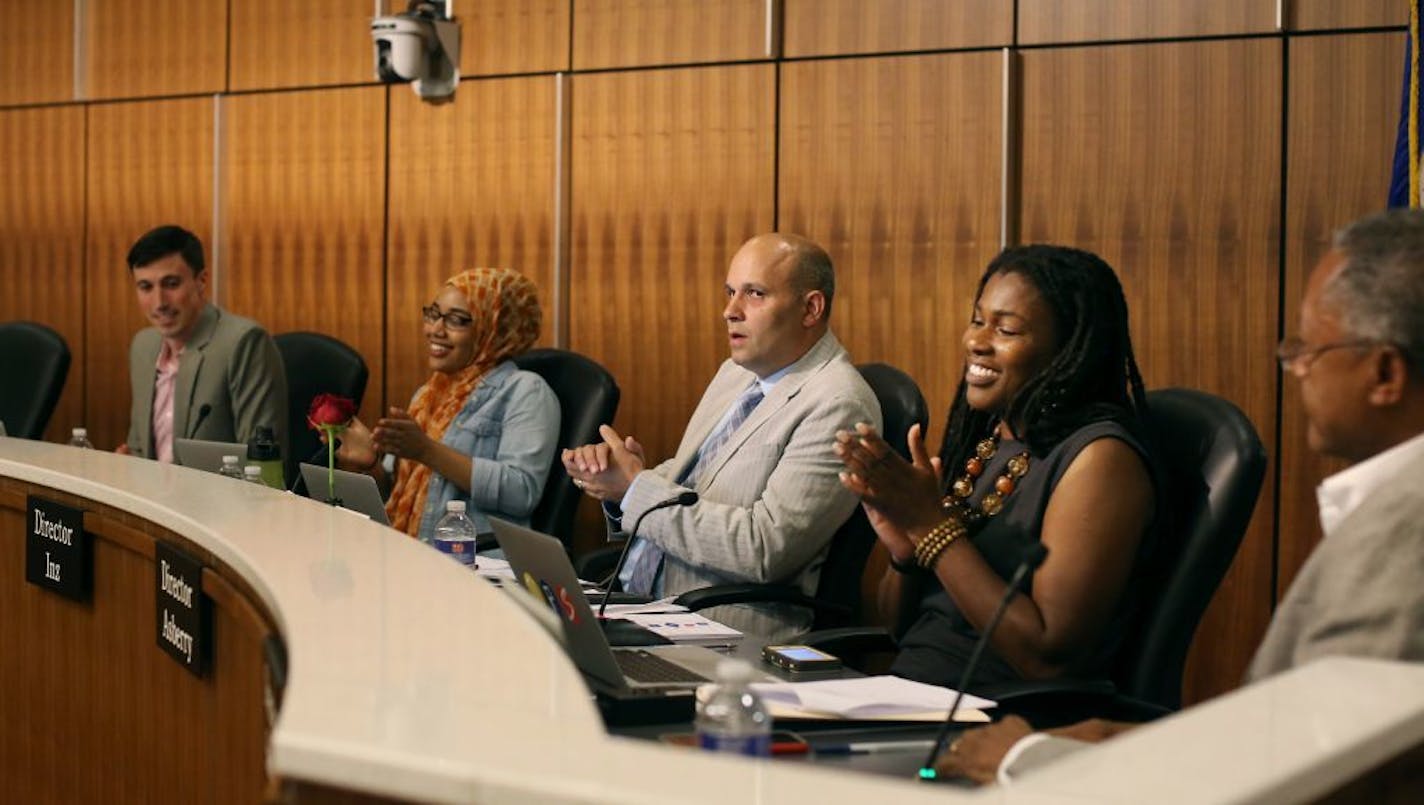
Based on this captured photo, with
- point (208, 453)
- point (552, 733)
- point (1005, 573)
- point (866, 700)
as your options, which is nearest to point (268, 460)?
point (208, 453)

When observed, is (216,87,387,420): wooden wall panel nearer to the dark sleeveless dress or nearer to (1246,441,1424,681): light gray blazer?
the dark sleeveless dress

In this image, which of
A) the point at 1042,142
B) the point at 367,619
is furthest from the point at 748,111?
the point at 367,619

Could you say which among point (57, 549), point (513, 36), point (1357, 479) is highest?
point (513, 36)

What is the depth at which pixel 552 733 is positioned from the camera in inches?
43.5

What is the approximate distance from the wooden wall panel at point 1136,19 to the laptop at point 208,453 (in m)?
2.56

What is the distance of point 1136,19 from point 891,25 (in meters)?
0.74

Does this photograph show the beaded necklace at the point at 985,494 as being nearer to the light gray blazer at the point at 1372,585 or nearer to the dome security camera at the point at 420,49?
the light gray blazer at the point at 1372,585

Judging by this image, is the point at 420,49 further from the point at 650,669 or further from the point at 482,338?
the point at 650,669

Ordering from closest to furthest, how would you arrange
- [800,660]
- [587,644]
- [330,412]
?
[587,644] < [800,660] < [330,412]

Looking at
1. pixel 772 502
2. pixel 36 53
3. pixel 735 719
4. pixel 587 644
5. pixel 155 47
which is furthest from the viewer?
pixel 36 53

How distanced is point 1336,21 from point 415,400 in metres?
2.73

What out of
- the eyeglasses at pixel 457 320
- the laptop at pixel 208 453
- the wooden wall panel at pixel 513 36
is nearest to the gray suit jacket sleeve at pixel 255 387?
the eyeglasses at pixel 457 320

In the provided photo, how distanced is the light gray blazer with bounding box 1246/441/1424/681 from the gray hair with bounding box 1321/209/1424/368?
16 cm

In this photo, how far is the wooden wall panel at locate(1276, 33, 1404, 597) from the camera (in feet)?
14.0
